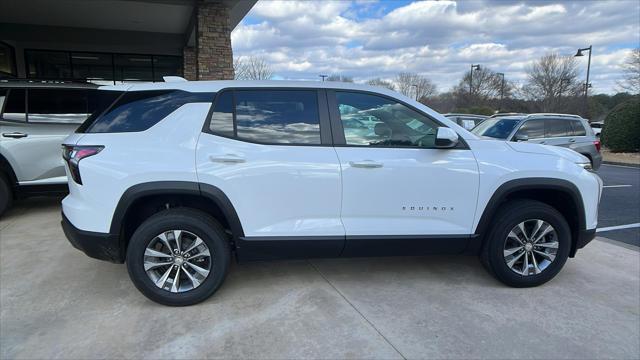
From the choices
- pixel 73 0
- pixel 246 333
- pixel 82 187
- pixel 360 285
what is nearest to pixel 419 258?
pixel 360 285

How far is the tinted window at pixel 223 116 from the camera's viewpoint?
11.0 ft

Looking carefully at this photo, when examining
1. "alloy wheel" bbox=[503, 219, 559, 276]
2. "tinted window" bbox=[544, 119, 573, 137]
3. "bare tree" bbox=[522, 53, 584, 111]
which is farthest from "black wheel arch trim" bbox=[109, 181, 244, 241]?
"bare tree" bbox=[522, 53, 584, 111]

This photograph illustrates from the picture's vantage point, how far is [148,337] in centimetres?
294

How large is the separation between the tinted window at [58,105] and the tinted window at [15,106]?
76 mm

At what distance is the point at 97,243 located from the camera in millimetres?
3252

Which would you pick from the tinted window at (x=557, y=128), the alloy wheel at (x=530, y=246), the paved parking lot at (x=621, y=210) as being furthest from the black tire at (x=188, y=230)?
the tinted window at (x=557, y=128)

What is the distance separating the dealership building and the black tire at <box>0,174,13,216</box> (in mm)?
4397

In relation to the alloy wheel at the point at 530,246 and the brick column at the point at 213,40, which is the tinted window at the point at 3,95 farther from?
the alloy wheel at the point at 530,246

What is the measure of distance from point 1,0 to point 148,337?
10911mm

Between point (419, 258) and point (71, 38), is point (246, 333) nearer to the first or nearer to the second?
point (419, 258)

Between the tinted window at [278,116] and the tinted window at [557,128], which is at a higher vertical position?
the tinted window at [278,116]

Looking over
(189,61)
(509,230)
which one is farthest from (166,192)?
(189,61)

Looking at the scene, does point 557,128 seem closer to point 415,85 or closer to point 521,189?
point 521,189

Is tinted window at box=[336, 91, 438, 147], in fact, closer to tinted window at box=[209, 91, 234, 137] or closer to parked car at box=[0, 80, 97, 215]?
tinted window at box=[209, 91, 234, 137]
